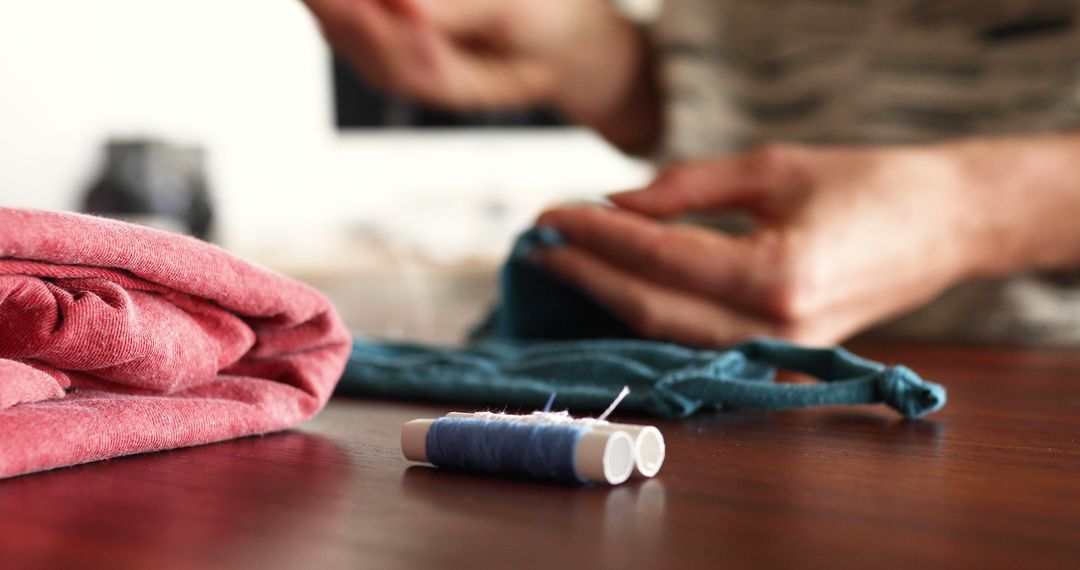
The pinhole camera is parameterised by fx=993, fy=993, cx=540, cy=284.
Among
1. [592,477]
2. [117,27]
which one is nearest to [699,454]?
[592,477]

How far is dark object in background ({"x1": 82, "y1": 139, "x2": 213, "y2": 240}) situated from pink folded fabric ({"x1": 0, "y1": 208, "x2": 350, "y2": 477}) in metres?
2.35

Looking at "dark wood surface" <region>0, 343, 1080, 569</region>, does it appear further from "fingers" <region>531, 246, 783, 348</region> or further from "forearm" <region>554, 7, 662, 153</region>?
"forearm" <region>554, 7, 662, 153</region>

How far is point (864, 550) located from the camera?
0.22 metres

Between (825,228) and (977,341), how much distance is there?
0.30 m

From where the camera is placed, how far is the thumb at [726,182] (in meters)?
0.61

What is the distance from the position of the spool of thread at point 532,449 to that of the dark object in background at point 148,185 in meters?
2.44

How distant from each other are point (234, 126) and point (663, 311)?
280 centimetres

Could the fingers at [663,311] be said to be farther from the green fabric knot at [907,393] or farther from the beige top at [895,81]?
the beige top at [895,81]

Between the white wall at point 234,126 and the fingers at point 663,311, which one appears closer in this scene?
the fingers at point 663,311

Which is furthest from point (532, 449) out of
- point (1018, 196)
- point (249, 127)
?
point (249, 127)

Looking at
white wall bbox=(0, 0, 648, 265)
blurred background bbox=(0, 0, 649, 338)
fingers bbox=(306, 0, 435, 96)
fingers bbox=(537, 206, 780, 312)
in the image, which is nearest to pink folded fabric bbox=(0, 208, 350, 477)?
fingers bbox=(537, 206, 780, 312)

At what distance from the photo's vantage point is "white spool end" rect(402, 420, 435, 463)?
31cm

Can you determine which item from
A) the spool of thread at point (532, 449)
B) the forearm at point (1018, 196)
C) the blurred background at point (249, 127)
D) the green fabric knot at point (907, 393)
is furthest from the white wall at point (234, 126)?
the spool of thread at point (532, 449)

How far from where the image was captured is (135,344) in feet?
1.03
